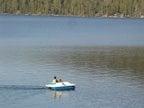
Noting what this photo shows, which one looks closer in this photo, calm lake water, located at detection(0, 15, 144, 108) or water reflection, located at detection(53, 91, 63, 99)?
calm lake water, located at detection(0, 15, 144, 108)

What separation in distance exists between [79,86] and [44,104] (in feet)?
34.4

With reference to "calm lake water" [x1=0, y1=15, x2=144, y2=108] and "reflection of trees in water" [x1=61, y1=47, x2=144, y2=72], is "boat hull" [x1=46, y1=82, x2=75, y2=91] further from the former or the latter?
"reflection of trees in water" [x1=61, y1=47, x2=144, y2=72]

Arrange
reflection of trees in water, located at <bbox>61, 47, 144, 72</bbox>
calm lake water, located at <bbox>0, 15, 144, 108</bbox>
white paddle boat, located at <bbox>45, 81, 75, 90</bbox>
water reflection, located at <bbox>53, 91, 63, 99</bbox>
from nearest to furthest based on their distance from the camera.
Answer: calm lake water, located at <bbox>0, 15, 144, 108</bbox>
water reflection, located at <bbox>53, 91, 63, 99</bbox>
white paddle boat, located at <bbox>45, 81, 75, 90</bbox>
reflection of trees in water, located at <bbox>61, 47, 144, 72</bbox>

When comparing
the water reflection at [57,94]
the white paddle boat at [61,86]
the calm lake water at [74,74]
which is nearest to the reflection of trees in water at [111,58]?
the calm lake water at [74,74]

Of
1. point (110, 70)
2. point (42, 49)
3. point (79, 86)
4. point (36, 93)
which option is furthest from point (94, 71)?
point (42, 49)

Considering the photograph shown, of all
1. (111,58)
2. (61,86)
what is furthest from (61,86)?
(111,58)

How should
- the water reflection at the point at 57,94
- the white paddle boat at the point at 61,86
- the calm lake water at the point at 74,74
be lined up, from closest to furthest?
the calm lake water at the point at 74,74, the water reflection at the point at 57,94, the white paddle boat at the point at 61,86

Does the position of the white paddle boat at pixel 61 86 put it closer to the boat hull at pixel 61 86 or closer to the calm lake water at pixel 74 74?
the boat hull at pixel 61 86

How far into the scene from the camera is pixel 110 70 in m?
79.2

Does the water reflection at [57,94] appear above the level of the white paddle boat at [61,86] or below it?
below

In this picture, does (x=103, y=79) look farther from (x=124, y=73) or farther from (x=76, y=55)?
(x=76, y=55)

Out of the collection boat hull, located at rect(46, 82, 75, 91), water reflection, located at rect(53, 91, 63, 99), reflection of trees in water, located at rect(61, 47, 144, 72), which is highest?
boat hull, located at rect(46, 82, 75, 91)

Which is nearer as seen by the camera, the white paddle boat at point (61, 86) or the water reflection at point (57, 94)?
A: the water reflection at point (57, 94)

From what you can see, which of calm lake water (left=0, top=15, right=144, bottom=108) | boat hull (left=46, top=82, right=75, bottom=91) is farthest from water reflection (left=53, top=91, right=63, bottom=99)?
boat hull (left=46, top=82, right=75, bottom=91)
